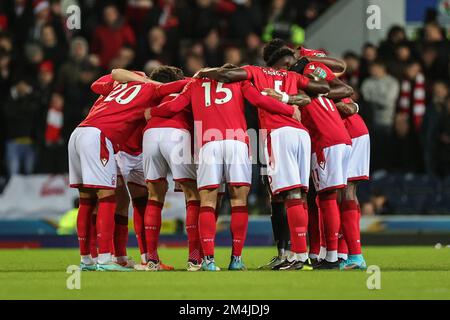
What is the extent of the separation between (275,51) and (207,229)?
2.22 m

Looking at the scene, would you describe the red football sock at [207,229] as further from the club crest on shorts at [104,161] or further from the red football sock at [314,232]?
the red football sock at [314,232]

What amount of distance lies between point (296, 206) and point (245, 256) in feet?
12.6

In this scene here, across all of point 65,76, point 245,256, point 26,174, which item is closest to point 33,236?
point 26,174

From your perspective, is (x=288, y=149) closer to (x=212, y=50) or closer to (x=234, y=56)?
(x=234, y=56)

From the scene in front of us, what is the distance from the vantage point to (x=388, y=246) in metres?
19.0

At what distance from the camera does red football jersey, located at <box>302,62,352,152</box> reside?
12641mm

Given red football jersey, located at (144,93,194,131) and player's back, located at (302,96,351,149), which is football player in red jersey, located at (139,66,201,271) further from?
player's back, located at (302,96,351,149)

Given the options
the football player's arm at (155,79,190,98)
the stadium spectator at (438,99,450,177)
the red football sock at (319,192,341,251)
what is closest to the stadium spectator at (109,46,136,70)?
the stadium spectator at (438,99,450,177)

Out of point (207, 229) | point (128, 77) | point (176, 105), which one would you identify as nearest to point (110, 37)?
point (128, 77)

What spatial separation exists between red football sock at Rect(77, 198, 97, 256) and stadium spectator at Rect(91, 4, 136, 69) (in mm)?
9194

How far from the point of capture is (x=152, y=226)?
12.6 meters

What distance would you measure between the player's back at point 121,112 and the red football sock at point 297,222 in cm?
203

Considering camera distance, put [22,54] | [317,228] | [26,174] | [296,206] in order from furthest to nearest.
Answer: [22,54], [26,174], [317,228], [296,206]
